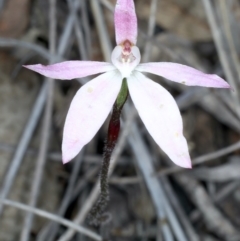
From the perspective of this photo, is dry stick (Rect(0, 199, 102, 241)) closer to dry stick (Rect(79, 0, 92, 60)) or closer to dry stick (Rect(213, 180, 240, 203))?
dry stick (Rect(213, 180, 240, 203))

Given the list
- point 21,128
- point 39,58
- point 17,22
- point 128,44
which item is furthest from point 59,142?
point 128,44

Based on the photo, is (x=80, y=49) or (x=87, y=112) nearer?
(x=87, y=112)

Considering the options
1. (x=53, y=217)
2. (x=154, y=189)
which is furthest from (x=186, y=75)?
(x=154, y=189)

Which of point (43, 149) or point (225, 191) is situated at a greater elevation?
point (43, 149)

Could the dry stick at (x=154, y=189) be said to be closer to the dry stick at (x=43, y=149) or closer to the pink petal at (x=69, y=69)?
the dry stick at (x=43, y=149)

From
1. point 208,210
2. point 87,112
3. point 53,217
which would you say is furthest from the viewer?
point 208,210

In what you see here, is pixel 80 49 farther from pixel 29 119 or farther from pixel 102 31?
pixel 29 119

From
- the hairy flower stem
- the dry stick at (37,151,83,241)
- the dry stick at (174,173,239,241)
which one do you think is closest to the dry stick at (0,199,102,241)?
the dry stick at (37,151,83,241)

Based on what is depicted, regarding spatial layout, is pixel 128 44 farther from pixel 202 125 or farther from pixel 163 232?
pixel 202 125

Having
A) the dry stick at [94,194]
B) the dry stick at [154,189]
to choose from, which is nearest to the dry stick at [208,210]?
the dry stick at [154,189]
